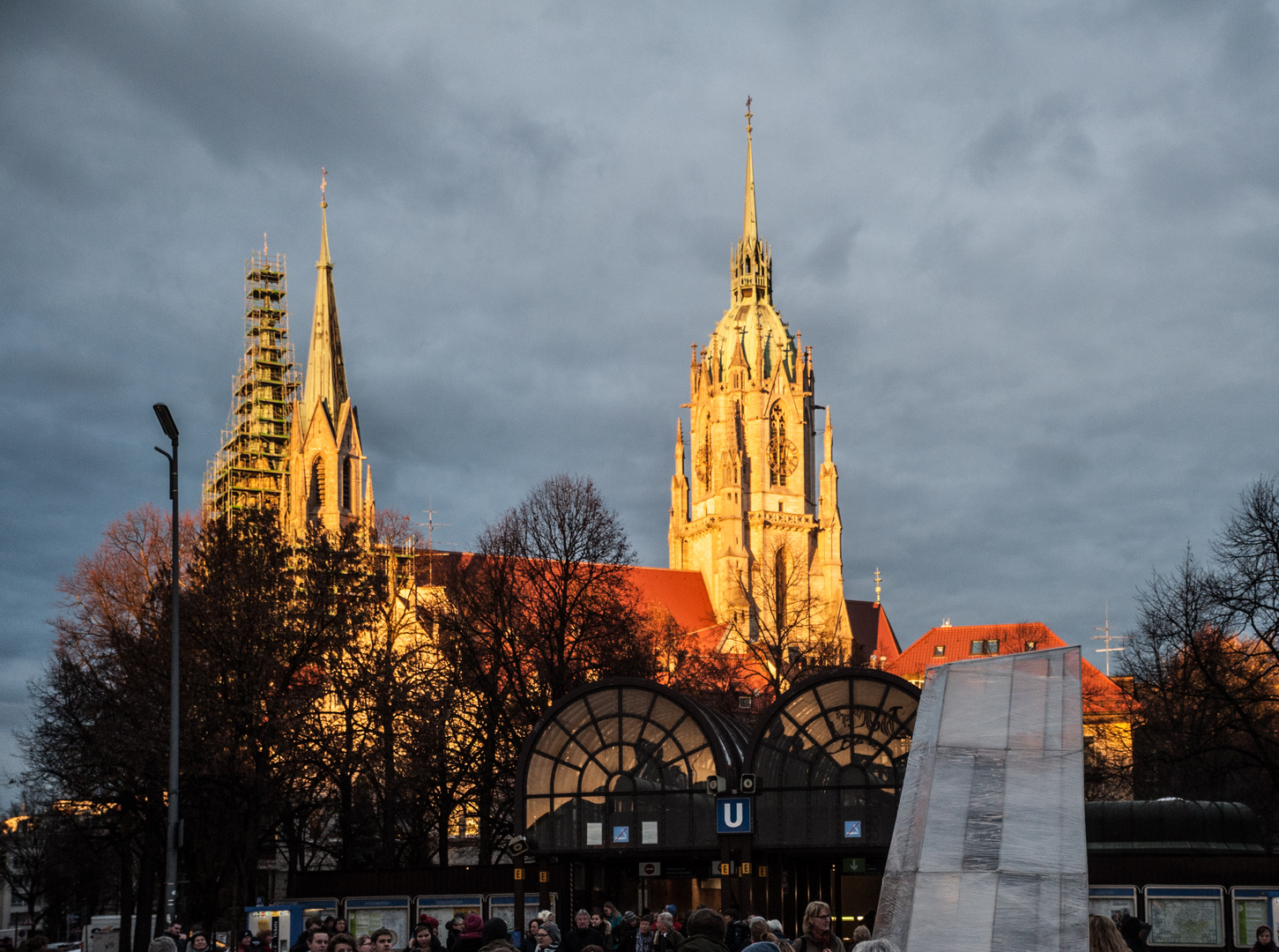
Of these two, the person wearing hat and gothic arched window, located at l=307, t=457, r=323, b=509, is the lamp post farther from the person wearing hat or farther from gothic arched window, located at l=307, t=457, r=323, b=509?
gothic arched window, located at l=307, t=457, r=323, b=509

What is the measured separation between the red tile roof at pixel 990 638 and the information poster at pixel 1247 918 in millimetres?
42328

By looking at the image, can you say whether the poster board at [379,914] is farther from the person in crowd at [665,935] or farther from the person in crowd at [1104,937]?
the person in crowd at [1104,937]

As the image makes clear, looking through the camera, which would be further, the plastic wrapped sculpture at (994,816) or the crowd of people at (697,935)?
the plastic wrapped sculpture at (994,816)

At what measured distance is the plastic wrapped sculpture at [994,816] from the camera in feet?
31.1

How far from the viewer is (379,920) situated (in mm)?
30062

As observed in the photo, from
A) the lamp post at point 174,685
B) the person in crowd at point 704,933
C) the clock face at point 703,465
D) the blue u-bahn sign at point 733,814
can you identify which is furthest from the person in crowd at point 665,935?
the clock face at point 703,465

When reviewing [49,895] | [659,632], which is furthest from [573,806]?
[49,895]

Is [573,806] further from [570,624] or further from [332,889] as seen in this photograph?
[570,624]

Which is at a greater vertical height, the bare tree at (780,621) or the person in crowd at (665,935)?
the bare tree at (780,621)

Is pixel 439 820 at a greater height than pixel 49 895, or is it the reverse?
pixel 439 820

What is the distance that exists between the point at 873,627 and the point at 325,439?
44614 mm

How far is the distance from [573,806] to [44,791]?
19.1 metres

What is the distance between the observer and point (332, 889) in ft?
116

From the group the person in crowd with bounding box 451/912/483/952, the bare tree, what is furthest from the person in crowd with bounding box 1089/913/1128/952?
the bare tree
